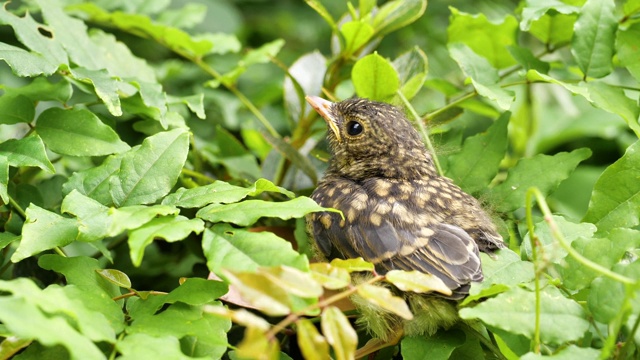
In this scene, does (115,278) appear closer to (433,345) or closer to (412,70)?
(433,345)

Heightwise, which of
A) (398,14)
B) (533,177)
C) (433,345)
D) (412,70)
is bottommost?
(433,345)

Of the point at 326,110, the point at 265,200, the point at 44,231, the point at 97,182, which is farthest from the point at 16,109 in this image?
the point at 326,110

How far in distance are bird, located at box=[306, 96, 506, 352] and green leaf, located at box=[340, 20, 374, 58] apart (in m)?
0.12

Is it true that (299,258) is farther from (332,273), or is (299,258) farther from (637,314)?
(637,314)

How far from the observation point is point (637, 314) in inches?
43.4

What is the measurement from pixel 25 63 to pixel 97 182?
0.91 feet

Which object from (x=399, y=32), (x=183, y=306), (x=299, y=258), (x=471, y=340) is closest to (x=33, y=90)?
(x=183, y=306)

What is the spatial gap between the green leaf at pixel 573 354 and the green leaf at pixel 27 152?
2.80 ft

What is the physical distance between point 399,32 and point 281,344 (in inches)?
85.2

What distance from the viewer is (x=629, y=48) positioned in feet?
5.35

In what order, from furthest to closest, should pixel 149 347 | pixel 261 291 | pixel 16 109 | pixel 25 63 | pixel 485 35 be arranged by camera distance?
pixel 485 35
pixel 16 109
pixel 25 63
pixel 149 347
pixel 261 291

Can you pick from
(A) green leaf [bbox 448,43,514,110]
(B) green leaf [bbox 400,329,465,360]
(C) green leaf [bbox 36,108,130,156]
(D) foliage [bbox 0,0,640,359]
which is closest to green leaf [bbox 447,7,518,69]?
(D) foliage [bbox 0,0,640,359]

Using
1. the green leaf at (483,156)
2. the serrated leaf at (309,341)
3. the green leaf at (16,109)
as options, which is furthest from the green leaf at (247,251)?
the green leaf at (483,156)

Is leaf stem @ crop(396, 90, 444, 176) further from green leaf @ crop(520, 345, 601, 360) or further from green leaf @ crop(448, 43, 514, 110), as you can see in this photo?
green leaf @ crop(520, 345, 601, 360)
